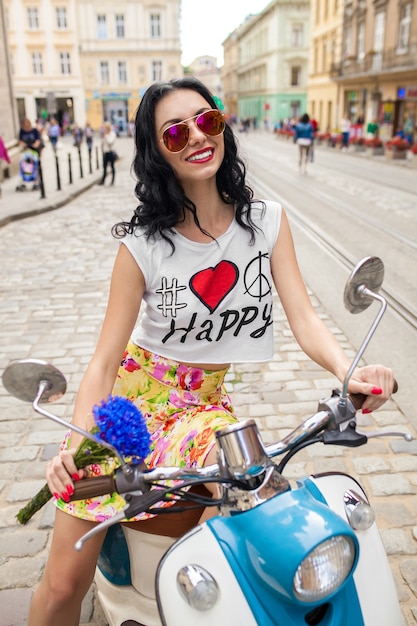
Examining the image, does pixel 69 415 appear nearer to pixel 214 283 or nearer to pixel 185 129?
pixel 214 283

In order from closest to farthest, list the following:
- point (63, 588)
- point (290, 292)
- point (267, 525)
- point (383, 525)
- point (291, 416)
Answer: point (267, 525) < point (63, 588) < point (290, 292) < point (383, 525) < point (291, 416)

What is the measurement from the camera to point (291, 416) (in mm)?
3854

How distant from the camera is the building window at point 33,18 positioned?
48169 millimetres

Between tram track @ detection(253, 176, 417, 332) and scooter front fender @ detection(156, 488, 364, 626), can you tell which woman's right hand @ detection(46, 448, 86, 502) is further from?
tram track @ detection(253, 176, 417, 332)

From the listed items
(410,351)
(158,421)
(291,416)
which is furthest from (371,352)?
(158,421)

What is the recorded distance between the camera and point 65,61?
50.2 metres

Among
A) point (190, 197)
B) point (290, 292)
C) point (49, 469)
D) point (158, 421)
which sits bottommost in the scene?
point (158, 421)

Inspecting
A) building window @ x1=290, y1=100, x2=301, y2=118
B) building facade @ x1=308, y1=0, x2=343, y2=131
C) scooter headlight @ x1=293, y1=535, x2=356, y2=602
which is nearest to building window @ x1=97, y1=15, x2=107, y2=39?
building facade @ x1=308, y1=0, x2=343, y2=131

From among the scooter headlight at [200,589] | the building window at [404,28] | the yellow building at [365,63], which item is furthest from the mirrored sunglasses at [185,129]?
the building window at [404,28]

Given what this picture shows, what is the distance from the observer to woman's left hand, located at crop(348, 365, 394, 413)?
156 centimetres

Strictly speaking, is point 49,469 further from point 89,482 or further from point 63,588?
Result: point 63,588

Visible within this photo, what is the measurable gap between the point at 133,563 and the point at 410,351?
3.41 m

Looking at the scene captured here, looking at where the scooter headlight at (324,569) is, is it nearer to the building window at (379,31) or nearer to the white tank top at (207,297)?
the white tank top at (207,297)

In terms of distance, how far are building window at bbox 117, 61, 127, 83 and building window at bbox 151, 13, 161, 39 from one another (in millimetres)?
3478
